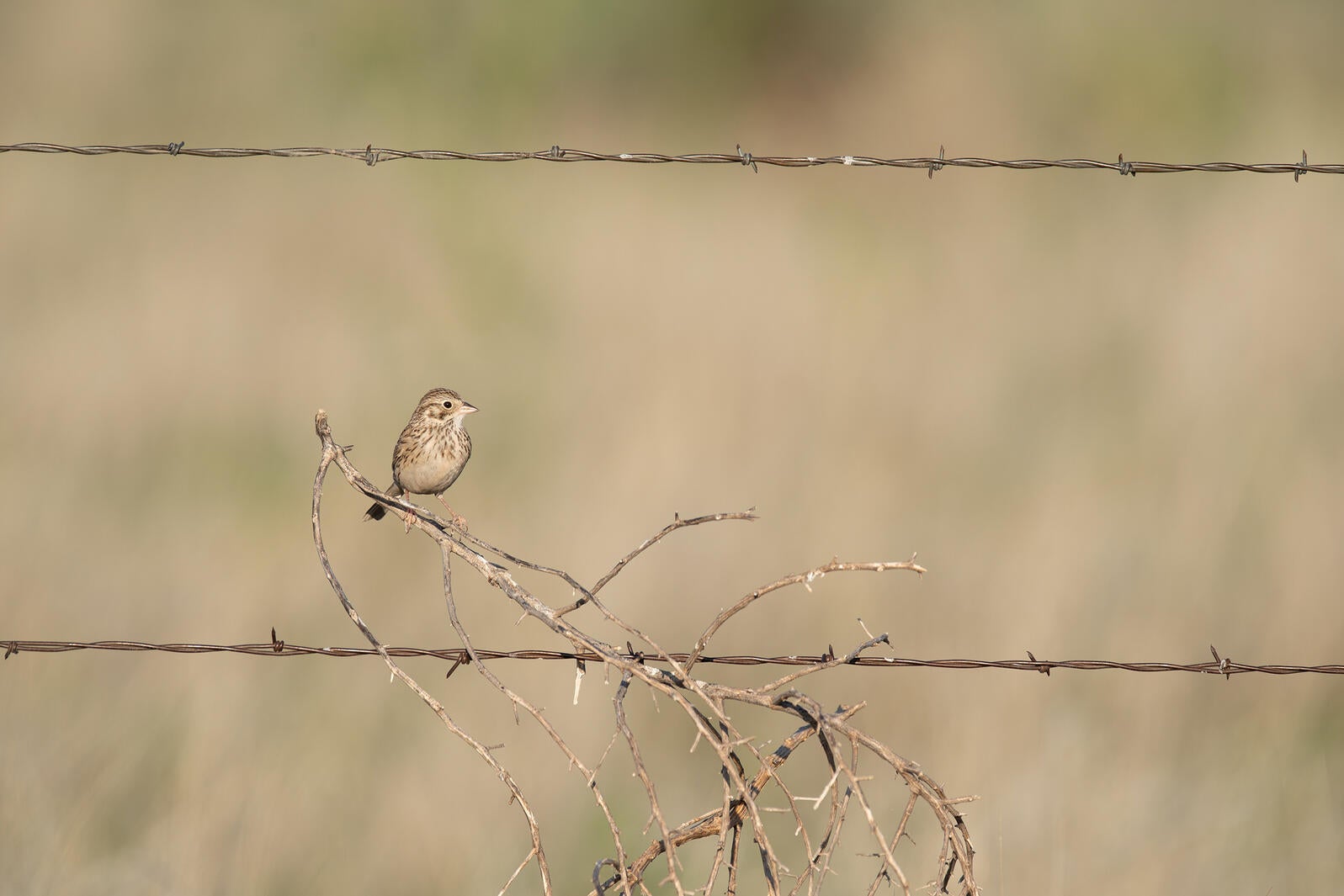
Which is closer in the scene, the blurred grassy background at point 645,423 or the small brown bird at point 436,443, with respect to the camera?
the small brown bird at point 436,443

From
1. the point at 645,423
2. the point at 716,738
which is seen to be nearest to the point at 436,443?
the point at 716,738

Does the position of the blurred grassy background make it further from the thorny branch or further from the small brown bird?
the thorny branch

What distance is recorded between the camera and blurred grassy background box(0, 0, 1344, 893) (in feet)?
20.4

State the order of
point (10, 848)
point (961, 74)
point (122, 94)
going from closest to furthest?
point (10, 848) → point (122, 94) → point (961, 74)

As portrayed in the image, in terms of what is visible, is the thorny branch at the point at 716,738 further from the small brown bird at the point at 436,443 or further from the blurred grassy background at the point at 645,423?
the blurred grassy background at the point at 645,423

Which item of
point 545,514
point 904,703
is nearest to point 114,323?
point 545,514

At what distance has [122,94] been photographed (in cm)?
1238

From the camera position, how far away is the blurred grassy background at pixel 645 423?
20.4ft

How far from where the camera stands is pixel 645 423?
29.0 ft

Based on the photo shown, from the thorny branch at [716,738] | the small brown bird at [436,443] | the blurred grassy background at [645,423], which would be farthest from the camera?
the blurred grassy background at [645,423]

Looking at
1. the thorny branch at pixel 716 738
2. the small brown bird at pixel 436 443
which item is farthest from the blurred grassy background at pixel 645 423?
the thorny branch at pixel 716 738

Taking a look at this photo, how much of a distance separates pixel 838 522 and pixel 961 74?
826cm

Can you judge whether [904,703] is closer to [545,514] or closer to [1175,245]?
[545,514]

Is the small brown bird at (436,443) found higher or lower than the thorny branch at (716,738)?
higher
